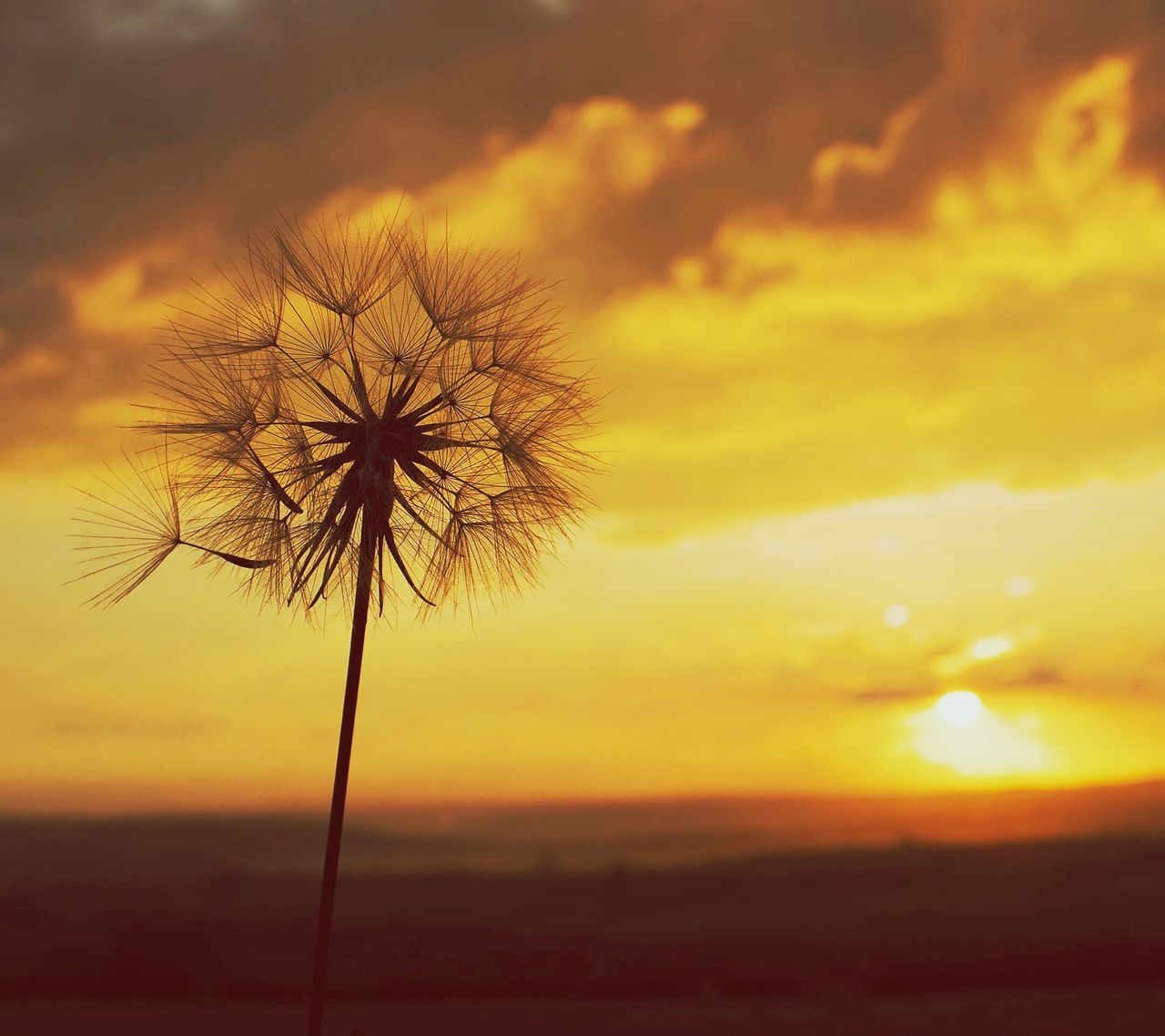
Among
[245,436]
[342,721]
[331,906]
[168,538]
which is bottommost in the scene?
[331,906]

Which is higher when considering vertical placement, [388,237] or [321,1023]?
[388,237]

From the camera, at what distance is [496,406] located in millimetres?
11984

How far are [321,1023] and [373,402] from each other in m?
4.62

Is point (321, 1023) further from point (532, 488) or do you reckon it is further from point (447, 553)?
point (532, 488)

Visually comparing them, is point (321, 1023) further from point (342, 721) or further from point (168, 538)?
point (168, 538)

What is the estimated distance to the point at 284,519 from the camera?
38.0 feet

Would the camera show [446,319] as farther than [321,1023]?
Yes

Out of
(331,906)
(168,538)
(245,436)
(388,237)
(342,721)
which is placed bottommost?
(331,906)

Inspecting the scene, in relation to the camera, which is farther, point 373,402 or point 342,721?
point 373,402

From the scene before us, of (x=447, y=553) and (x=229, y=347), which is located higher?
(x=229, y=347)

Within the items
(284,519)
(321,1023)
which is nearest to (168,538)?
(284,519)

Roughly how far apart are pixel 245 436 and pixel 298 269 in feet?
4.73

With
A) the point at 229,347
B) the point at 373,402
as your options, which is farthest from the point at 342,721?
the point at 229,347

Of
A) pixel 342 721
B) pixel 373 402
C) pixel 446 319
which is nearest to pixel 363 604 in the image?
pixel 342 721
